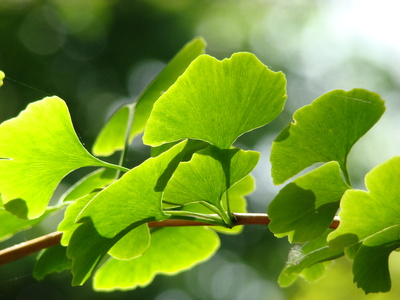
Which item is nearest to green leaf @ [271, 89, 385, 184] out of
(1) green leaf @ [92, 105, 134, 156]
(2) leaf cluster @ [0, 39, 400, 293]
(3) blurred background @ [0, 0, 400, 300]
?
(2) leaf cluster @ [0, 39, 400, 293]

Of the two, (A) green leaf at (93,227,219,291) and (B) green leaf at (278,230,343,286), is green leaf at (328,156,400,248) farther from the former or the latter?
(A) green leaf at (93,227,219,291)

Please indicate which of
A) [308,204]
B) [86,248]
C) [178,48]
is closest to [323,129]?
[308,204]

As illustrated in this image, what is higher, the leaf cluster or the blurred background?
the leaf cluster

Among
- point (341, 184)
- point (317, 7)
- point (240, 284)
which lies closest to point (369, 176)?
point (341, 184)

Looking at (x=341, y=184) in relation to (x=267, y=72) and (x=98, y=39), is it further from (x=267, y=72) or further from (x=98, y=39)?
(x=98, y=39)

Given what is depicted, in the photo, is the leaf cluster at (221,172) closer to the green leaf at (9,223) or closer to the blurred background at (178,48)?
the green leaf at (9,223)

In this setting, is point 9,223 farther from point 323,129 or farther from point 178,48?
point 178,48

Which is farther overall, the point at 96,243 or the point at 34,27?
the point at 34,27
